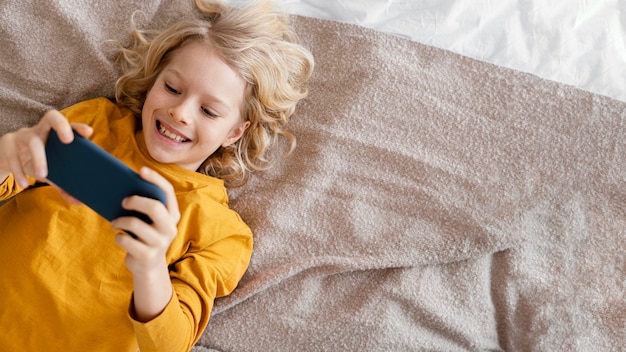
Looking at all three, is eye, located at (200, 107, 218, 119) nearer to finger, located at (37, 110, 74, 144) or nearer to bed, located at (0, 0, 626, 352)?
bed, located at (0, 0, 626, 352)

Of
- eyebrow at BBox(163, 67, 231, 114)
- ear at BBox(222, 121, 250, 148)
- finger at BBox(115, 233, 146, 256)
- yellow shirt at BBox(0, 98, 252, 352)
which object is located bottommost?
yellow shirt at BBox(0, 98, 252, 352)

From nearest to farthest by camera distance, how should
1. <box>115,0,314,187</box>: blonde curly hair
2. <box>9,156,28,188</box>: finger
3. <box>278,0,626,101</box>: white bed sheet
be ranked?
<box>9,156,28,188</box>: finger
<box>115,0,314,187</box>: blonde curly hair
<box>278,0,626,101</box>: white bed sheet

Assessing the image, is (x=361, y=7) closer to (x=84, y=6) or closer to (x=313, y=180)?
(x=313, y=180)

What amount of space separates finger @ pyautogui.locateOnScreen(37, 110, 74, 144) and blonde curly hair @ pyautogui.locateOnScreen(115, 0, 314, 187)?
396 millimetres

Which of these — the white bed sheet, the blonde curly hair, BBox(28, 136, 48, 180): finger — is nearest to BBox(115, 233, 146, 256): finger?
BBox(28, 136, 48, 180): finger

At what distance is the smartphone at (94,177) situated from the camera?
82 cm

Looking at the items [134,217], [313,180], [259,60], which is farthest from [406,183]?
[134,217]

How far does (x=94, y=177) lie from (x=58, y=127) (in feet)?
0.25

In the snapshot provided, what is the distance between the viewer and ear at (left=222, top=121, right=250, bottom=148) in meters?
1.27

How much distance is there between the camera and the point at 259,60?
1233 millimetres

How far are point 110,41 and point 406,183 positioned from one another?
0.63 metres

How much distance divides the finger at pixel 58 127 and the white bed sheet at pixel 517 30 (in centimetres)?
64

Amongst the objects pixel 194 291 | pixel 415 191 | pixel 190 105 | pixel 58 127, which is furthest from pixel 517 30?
pixel 58 127

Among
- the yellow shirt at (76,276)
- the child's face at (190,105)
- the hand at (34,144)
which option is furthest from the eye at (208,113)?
the hand at (34,144)
